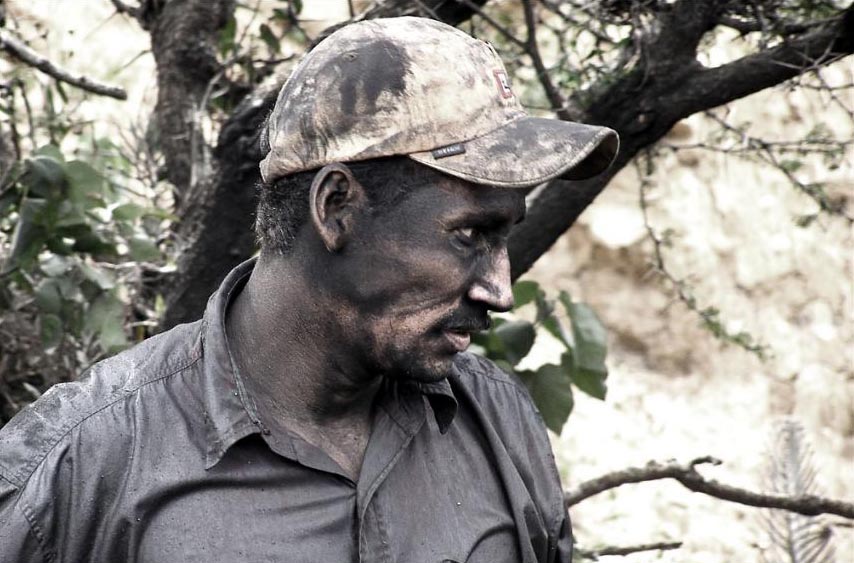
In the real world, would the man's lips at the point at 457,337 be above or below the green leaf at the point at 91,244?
above

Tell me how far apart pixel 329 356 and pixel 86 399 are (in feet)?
1.29

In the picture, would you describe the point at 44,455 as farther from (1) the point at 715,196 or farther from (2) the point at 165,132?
(1) the point at 715,196

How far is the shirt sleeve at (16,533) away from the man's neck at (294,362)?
39 cm

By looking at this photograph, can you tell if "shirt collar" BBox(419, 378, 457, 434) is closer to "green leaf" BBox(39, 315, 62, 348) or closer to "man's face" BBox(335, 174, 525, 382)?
"man's face" BBox(335, 174, 525, 382)

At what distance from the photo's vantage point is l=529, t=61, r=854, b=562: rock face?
24.0 ft

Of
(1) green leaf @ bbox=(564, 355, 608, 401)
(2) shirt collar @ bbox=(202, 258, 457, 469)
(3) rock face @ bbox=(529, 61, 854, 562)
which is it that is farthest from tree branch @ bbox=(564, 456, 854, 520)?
(3) rock face @ bbox=(529, 61, 854, 562)

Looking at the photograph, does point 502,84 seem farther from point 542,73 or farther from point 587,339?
point 587,339

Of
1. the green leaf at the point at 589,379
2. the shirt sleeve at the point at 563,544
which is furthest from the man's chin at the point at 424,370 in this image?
the green leaf at the point at 589,379

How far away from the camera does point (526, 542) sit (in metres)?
2.22

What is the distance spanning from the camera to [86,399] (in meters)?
2.06

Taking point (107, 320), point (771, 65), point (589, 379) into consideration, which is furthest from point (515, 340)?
point (107, 320)

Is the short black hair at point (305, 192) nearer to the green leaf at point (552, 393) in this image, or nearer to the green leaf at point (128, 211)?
the green leaf at point (128, 211)

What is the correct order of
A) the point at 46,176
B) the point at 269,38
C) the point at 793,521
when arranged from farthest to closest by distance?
the point at 793,521
the point at 269,38
the point at 46,176

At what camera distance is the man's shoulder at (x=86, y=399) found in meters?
1.99
